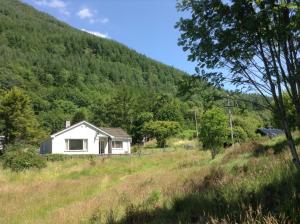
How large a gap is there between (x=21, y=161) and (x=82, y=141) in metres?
25.4

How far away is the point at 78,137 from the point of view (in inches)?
2291

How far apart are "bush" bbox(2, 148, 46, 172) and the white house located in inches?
833

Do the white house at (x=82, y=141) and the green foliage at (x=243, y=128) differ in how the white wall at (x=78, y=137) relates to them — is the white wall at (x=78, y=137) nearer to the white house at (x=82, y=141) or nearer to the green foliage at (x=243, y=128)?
the white house at (x=82, y=141)

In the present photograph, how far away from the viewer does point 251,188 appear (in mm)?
7598

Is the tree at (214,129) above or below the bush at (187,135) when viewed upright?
below

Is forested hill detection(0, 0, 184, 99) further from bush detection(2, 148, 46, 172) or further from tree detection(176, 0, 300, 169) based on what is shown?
tree detection(176, 0, 300, 169)

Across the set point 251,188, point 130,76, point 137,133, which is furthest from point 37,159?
point 130,76

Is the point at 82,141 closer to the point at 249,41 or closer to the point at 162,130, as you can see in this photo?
the point at 162,130

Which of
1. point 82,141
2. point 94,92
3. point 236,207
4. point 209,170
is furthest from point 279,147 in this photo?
point 94,92

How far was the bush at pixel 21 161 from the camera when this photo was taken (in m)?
33.4

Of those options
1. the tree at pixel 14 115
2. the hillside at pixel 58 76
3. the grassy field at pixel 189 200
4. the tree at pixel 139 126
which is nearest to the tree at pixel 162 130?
the tree at pixel 139 126

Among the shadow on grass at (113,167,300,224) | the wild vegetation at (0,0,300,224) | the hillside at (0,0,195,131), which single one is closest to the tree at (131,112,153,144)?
the hillside at (0,0,195,131)

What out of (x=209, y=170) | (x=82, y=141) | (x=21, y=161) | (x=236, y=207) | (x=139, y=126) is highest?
(x=139, y=126)

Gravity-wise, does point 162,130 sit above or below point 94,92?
below
